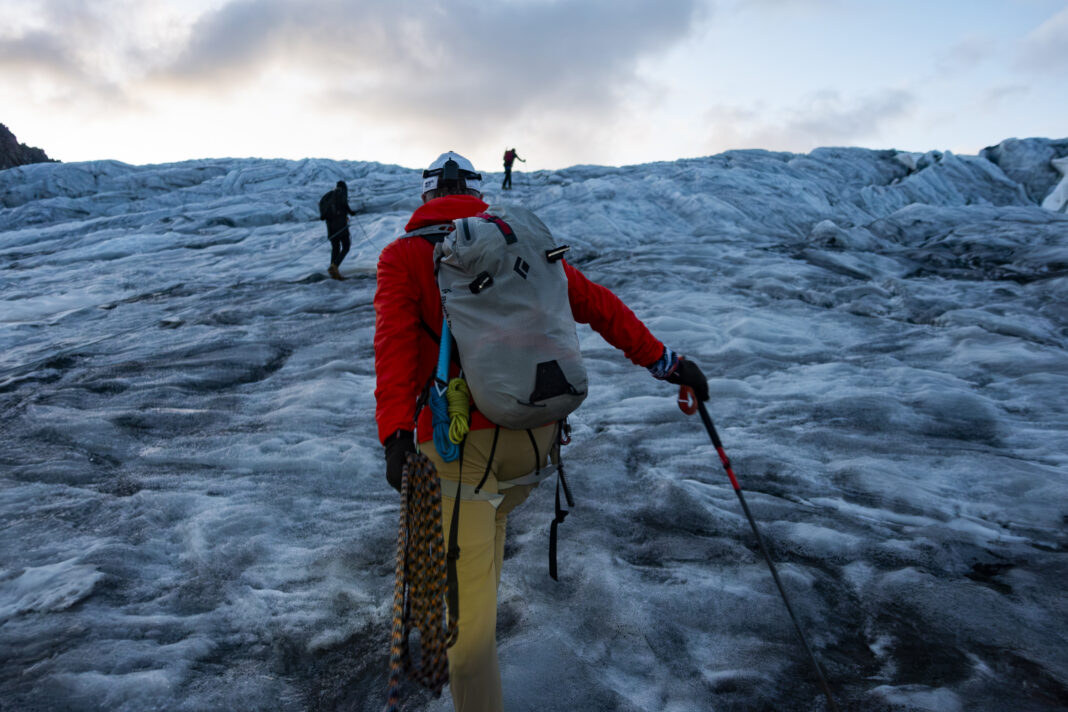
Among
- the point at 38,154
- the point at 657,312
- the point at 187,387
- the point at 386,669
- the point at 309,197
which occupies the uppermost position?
the point at 38,154

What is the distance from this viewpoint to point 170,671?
302 cm

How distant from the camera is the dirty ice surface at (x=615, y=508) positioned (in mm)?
3047

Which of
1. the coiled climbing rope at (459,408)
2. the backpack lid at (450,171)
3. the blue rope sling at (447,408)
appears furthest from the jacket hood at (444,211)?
the coiled climbing rope at (459,408)

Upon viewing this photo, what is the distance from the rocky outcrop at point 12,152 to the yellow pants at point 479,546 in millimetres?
79298

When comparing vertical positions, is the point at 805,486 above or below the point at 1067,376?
below

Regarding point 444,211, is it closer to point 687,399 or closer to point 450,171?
point 450,171

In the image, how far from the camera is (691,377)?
288 cm

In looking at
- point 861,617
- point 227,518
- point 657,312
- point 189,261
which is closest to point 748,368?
point 657,312

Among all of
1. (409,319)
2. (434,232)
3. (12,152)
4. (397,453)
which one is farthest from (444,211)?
(12,152)

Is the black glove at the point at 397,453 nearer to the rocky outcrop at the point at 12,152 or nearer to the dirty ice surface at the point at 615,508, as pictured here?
the dirty ice surface at the point at 615,508

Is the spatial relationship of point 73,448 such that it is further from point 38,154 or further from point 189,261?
point 38,154

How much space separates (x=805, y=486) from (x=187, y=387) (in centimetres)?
704

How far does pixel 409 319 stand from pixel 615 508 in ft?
9.98

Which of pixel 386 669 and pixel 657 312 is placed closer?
pixel 386 669
